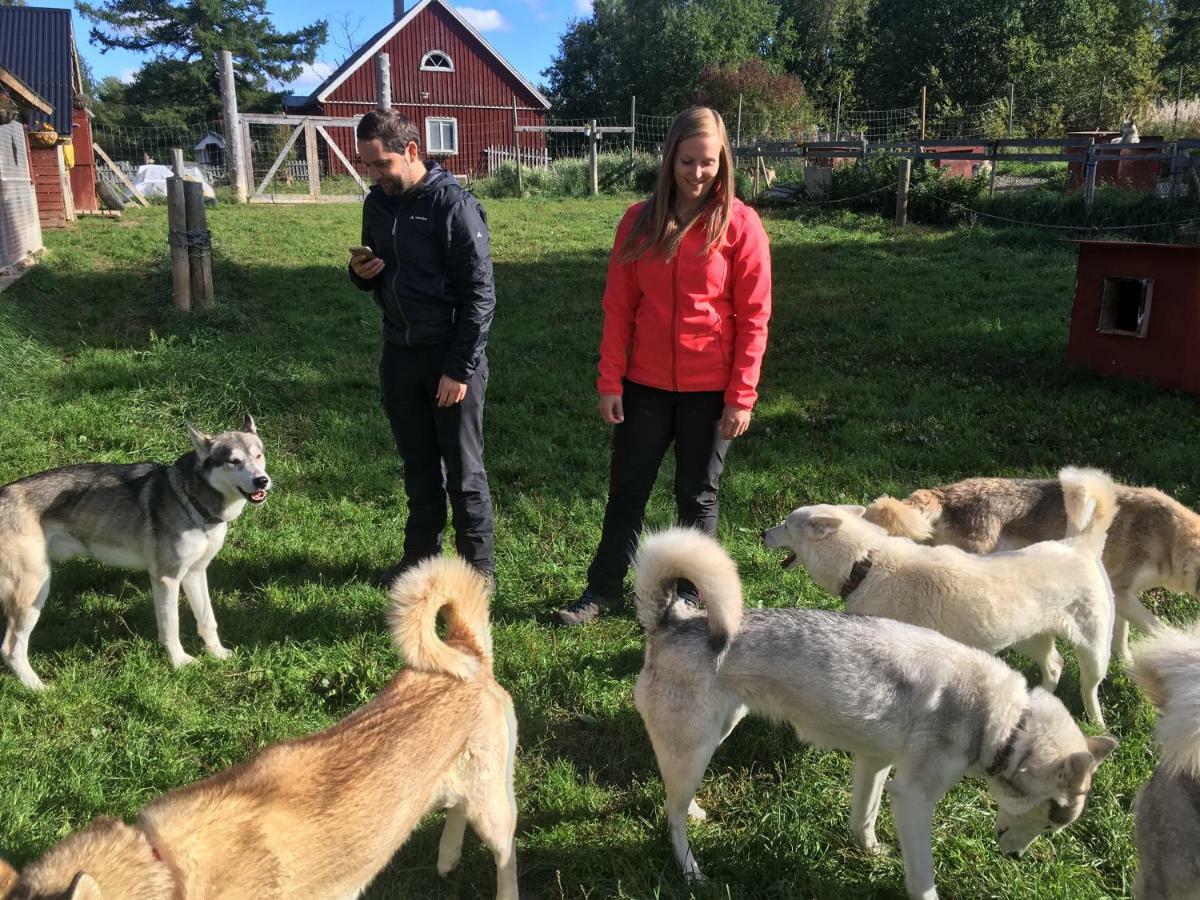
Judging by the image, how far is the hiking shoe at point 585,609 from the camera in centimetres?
443

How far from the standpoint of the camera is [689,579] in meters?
2.87

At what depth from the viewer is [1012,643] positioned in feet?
11.6

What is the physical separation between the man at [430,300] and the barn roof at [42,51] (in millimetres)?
20076

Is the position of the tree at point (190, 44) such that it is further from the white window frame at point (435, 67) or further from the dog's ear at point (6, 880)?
the dog's ear at point (6, 880)

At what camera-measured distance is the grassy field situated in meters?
3.08

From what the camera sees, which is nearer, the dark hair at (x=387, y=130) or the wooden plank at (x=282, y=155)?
the dark hair at (x=387, y=130)

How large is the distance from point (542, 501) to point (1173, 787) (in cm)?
414

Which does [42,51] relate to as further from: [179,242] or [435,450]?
[435,450]

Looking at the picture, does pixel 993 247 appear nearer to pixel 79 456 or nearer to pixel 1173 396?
pixel 1173 396

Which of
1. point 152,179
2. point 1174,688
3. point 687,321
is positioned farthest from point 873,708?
point 152,179

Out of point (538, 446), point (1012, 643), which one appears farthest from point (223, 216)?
point (1012, 643)

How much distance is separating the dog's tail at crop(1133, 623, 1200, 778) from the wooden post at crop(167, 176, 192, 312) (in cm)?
908

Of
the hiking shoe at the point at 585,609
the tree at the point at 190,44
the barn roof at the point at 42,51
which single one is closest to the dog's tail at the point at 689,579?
the hiking shoe at the point at 585,609

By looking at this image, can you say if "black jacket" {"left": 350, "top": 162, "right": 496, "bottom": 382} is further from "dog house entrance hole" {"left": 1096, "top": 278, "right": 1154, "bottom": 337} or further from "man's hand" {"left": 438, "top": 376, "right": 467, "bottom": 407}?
"dog house entrance hole" {"left": 1096, "top": 278, "right": 1154, "bottom": 337}
